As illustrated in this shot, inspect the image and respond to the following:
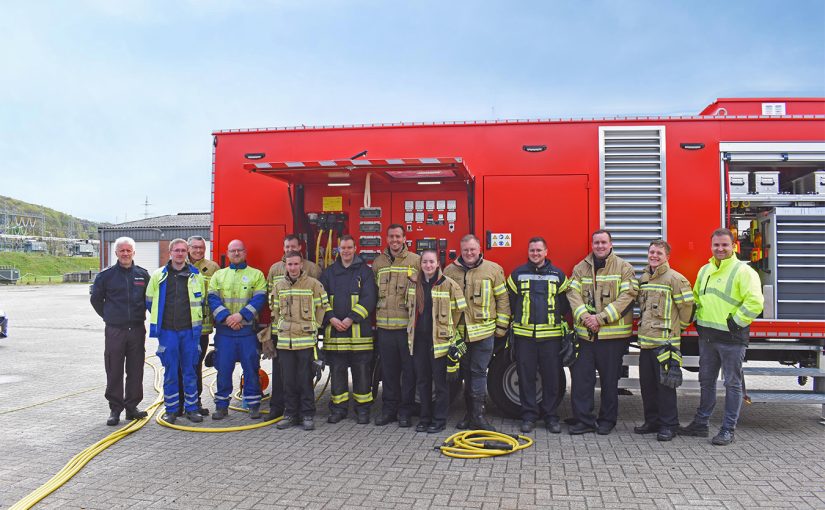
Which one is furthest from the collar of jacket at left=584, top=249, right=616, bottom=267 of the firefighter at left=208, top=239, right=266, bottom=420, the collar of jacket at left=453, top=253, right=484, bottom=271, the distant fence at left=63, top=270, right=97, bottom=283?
the distant fence at left=63, top=270, right=97, bottom=283

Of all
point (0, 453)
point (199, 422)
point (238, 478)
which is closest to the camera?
point (238, 478)

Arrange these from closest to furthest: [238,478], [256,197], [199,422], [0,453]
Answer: [238,478] < [0,453] < [199,422] < [256,197]

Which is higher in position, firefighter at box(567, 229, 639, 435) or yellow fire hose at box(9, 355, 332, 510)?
firefighter at box(567, 229, 639, 435)

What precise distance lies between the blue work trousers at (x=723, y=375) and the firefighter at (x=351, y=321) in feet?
10.9

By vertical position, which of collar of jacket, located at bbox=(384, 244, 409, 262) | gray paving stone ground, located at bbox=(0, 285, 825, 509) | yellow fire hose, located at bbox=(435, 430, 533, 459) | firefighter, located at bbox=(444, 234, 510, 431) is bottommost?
gray paving stone ground, located at bbox=(0, 285, 825, 509)

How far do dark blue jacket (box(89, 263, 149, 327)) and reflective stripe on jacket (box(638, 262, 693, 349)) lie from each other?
206 inches

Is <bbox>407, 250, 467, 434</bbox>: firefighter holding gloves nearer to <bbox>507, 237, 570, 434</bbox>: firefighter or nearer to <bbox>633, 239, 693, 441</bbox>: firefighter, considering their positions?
<bbox>507, 237, 570, 434</bbox>: firefighter

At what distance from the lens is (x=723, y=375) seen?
18.3ft

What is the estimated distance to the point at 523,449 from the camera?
5316mm

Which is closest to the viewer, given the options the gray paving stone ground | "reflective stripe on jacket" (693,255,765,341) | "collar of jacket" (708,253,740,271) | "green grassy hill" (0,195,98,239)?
the gray paving stone ground

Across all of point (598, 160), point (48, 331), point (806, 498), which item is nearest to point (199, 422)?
point (598, 160)

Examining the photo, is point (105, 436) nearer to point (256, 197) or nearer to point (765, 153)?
point (256, 197)

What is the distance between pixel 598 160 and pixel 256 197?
3.92 metres

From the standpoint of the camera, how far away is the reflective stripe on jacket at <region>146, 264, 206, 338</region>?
6176 millimetres
